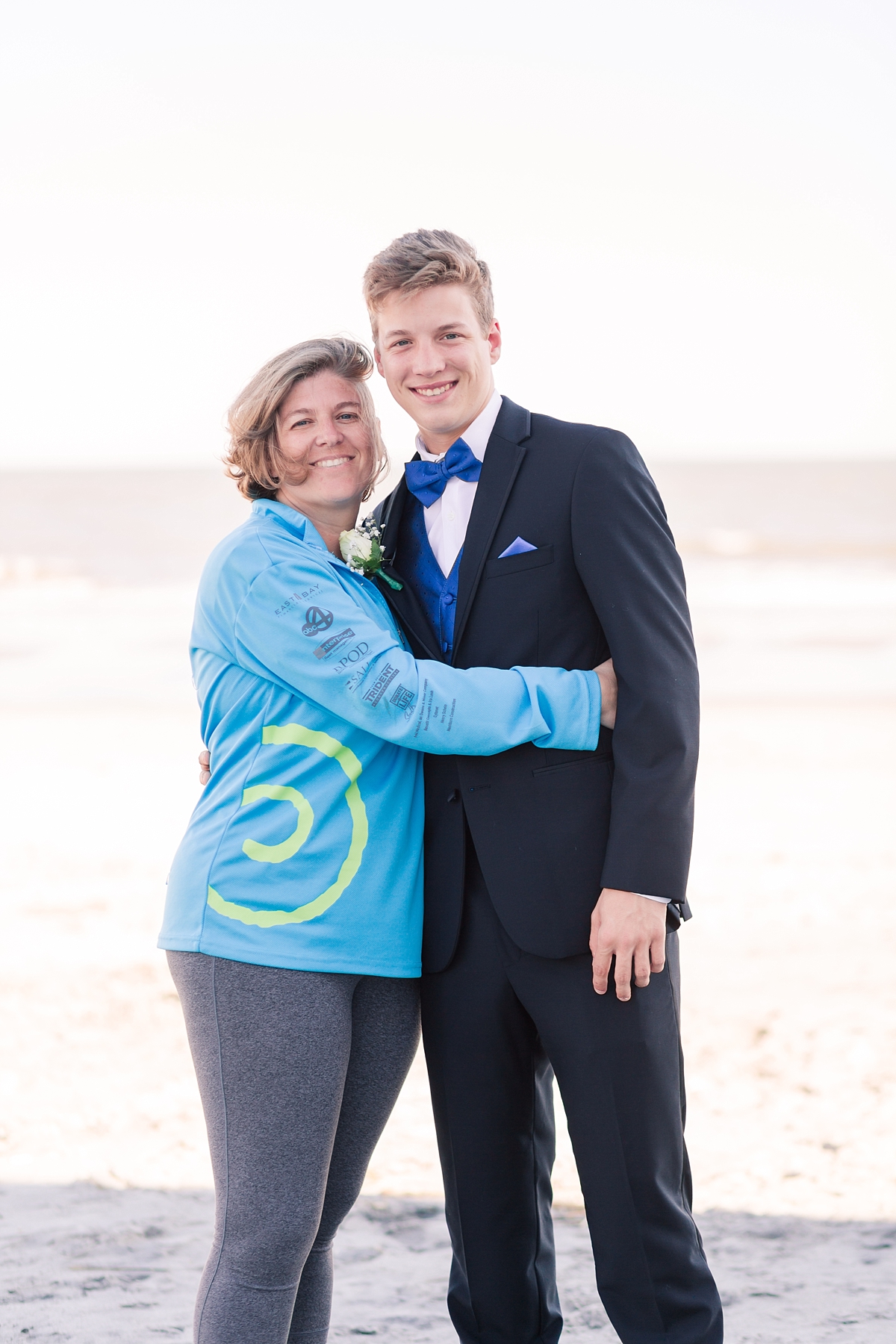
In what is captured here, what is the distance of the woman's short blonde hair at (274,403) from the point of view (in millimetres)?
2318

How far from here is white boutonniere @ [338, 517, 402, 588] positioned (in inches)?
90.4

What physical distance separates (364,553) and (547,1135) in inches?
48.0

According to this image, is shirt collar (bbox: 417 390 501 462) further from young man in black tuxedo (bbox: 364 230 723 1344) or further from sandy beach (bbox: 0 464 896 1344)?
sandy beach (bbox: 0 464 896 1344)

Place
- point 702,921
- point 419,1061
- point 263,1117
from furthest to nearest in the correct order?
point 702,921 < point 419,1061 < point 263,1117

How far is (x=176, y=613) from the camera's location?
16.8 m

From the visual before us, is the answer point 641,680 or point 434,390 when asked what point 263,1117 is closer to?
point 641,680

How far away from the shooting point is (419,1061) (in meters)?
4.48

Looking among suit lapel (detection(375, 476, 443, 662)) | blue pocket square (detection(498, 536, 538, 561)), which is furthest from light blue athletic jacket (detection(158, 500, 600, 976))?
blue pocket square (detection(498, 536, 538, 561))

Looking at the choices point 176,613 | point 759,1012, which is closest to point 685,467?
point 176,613

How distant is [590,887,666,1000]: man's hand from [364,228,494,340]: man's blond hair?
1.21 metres

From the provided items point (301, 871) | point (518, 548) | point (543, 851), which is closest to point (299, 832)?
point (301, 871)

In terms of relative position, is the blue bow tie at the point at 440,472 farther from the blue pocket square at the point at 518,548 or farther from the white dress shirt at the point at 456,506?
the blue pocket square at the point at 518,548

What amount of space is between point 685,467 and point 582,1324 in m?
55.1

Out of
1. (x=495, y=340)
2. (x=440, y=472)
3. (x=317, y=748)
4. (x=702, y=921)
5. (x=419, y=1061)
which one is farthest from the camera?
(x=702, y=921)
